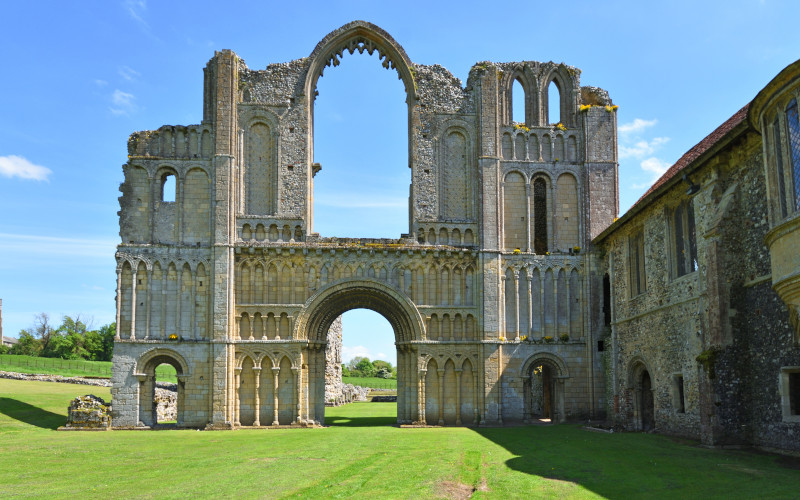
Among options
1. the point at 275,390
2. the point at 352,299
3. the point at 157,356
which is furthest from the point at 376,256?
the point at 157,356

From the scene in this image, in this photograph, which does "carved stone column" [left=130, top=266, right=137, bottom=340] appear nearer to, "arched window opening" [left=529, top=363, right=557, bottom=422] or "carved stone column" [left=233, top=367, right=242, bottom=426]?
"carved stone column" [left=233, top=367, right=242, bottom=426]

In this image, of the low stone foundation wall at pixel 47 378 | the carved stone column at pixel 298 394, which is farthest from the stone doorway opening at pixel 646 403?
the low stone foundation wall at pixel 47 378

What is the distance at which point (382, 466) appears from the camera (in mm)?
16297

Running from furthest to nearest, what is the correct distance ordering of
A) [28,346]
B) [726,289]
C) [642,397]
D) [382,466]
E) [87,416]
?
[28,346], [87,416], [642,397], [726,289], [382,466]

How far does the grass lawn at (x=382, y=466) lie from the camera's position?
42.3 feet

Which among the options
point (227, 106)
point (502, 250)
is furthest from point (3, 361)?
point (502, 250)

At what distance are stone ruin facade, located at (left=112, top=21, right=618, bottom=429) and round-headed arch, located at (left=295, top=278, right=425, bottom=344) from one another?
→ 0.26 feet

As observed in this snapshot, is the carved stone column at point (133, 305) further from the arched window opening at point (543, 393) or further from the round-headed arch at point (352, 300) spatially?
the arched window opening at point (543, 393)

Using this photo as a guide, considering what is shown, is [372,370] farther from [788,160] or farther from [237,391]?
[788,160]

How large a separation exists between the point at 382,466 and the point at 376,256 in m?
14.7

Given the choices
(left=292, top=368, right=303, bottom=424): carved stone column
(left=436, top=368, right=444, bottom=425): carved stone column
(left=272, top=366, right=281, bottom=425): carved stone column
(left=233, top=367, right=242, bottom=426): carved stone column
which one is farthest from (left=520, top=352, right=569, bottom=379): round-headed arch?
(left=233, top=367, right=242, bottom=426): carved stone column

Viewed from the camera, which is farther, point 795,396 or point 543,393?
point 543,393

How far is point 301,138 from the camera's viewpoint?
3108 cm

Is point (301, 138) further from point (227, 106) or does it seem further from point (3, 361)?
point (3, 361)
